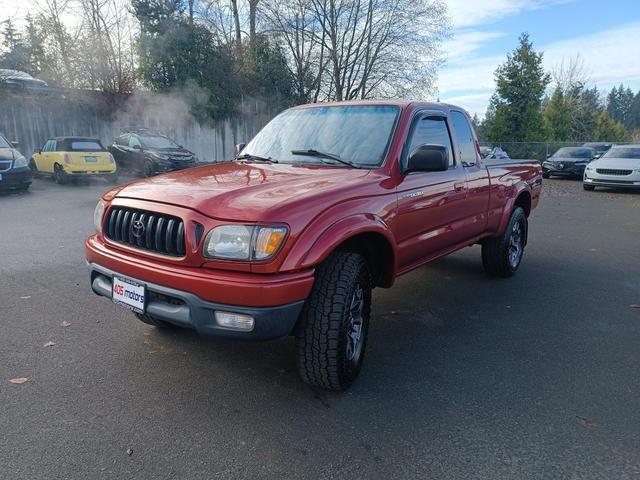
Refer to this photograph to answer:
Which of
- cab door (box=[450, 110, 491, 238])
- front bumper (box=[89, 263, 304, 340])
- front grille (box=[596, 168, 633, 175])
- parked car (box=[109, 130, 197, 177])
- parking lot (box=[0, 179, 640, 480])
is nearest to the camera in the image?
parking lot (box=[0, 179, 640, 480])

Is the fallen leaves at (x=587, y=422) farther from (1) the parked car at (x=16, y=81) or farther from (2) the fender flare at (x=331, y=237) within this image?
(1) the parked car at (x=16, y=81)

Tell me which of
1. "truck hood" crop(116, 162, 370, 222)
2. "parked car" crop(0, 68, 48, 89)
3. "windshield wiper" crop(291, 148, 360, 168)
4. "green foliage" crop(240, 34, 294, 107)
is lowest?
"truck hood" crop(116, 162, 370, 222)

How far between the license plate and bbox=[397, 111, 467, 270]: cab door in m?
1.81

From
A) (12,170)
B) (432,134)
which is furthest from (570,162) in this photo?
(12,170)

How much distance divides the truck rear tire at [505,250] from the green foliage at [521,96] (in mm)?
27954

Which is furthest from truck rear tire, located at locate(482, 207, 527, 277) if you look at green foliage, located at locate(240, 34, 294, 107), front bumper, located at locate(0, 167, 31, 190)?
green foliage, located at locate(240, 34, 294, 107)

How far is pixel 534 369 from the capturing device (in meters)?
3.38

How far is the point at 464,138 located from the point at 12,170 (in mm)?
11438

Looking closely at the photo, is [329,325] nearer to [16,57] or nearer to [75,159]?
[75,159]

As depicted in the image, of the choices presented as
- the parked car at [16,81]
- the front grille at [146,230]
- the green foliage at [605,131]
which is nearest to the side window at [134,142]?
the parked car at [16,81]

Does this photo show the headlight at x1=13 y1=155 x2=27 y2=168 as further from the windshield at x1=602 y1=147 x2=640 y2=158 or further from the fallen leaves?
the windshield at x1=602 y1=147 x2=640 y2=158

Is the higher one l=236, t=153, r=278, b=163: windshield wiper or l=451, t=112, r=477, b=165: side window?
l=451, t=112, r=477, b=165: side window

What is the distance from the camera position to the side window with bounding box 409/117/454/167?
3.88 meters

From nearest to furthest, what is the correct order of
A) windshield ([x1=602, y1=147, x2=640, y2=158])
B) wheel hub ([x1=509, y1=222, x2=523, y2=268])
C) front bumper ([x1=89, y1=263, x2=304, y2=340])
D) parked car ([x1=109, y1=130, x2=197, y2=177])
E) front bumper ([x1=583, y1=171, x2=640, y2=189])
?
front bumper ([x1=89, y1=263, x2=304, y2=340]), wheel hub ([x1=509, y1=222, x2=523, y2=268]), front bumper ([x1=583, y1=171, x2=640, y2=189]), parked car ([x1=109, y1=130, x2=197, y2=177]), windshield ([x1=602, y1=147, x2=640, y2=158])
